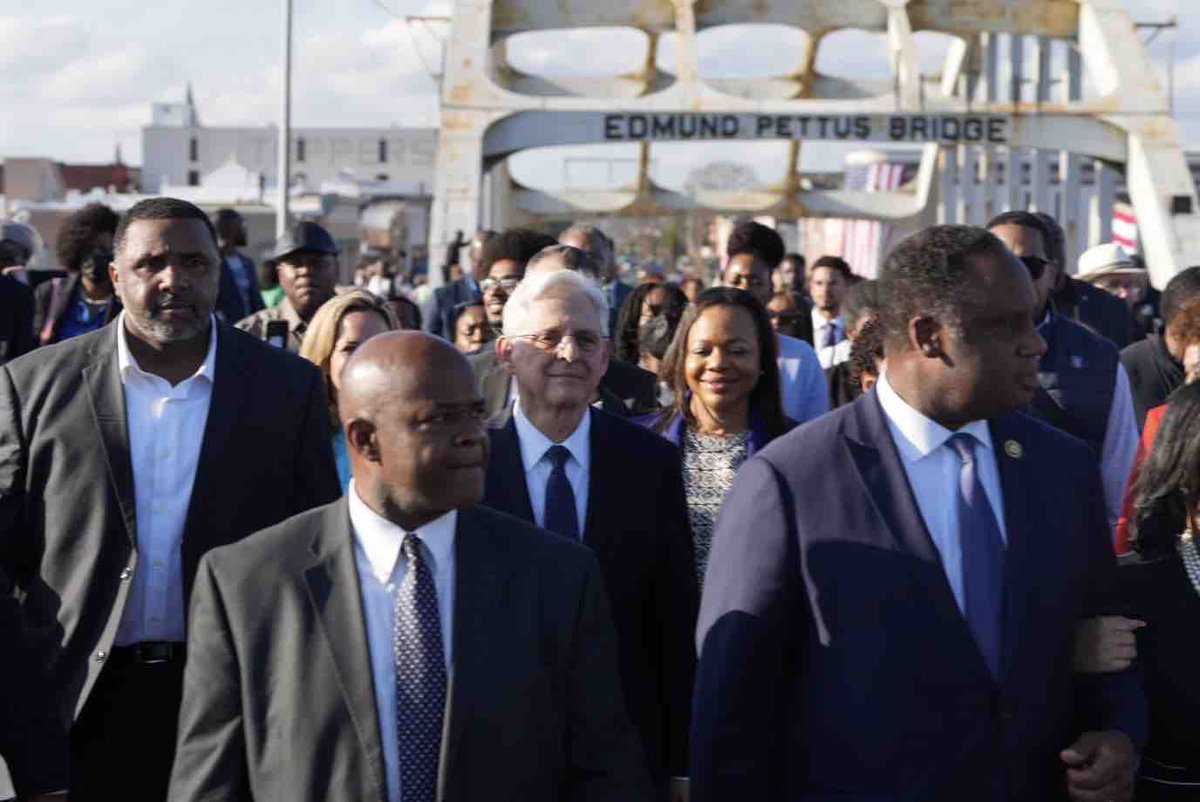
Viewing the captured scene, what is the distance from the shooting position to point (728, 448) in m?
6.22

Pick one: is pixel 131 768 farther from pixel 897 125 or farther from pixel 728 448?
pixel 897 125

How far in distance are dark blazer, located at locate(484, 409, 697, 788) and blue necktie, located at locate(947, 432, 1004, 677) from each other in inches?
54.1

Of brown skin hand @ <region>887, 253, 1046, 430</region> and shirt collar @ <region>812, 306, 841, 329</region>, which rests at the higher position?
brown skin hand @ <region>887, 253, 1046, 430</region>

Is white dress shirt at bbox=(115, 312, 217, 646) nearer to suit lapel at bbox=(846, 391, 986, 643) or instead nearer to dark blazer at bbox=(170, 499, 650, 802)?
dark blazer at bbox=(170, 499, 650, 802)

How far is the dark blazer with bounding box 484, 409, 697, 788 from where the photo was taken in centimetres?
532

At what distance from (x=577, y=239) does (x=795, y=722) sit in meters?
5.66

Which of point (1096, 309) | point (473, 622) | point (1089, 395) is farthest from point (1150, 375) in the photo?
point (473, 622)

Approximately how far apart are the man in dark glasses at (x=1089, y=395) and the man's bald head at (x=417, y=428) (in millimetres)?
3537

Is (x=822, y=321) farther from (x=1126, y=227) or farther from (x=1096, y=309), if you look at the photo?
(x=1126, y=227)

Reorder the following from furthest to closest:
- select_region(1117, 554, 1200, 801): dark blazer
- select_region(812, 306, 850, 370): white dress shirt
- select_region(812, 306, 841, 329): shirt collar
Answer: select_region(812, 306, 841, 329): shirt collar
select_region(812, 306, 850, 370): white dress shirt
select_region(1117, 554, 1200, 801): dark blazer

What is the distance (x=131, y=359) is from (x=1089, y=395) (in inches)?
137

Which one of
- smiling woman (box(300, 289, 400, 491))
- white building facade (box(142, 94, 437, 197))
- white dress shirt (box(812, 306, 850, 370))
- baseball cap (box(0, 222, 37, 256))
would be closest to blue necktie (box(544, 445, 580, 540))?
smiling woman (box(300, 289, 400, 491))

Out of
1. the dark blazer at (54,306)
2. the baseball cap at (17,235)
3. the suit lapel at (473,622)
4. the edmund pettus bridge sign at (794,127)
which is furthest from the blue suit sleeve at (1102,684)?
the edmund pettus bridge sign at (794,127)

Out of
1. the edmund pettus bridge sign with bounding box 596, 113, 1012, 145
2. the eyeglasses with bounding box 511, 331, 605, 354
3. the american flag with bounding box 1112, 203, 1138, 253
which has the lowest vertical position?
the eyeglasses with bounding box 511, 331, 605, 354
